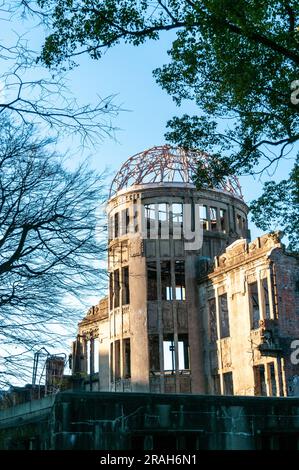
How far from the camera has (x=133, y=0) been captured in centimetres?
1418

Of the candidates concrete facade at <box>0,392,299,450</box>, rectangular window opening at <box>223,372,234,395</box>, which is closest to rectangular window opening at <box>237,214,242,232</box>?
rectangular window opening at <box>223,372,234,395</box>

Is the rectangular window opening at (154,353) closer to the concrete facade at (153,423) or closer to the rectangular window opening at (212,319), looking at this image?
the rectangular window opening at (212,319)

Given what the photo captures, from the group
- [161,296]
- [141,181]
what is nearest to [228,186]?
[141,181]

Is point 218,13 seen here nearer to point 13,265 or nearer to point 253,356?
point 13,265

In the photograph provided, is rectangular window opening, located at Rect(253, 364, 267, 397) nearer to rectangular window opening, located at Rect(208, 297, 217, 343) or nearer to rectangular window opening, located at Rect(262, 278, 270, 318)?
rectangular window opening, located at Rect(262, 278, 270, 318)

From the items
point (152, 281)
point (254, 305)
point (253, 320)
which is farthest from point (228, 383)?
point (152, 281)

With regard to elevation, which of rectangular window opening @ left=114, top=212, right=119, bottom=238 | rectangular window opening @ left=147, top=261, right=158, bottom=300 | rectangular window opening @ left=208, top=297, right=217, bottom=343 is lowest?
rectangular window opening @ left=208, top=297, right=217, bottom=343

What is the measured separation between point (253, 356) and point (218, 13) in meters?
18.7

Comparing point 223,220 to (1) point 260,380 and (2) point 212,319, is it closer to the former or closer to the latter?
(2) point 212,319

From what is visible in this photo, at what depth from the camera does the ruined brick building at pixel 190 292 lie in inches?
1136

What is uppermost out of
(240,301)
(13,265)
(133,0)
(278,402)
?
(133,0)

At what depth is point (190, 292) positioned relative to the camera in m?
33.5

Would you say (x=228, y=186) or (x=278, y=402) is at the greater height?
(x=228, y=186)

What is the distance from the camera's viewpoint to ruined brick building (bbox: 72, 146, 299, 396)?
1136 inches
